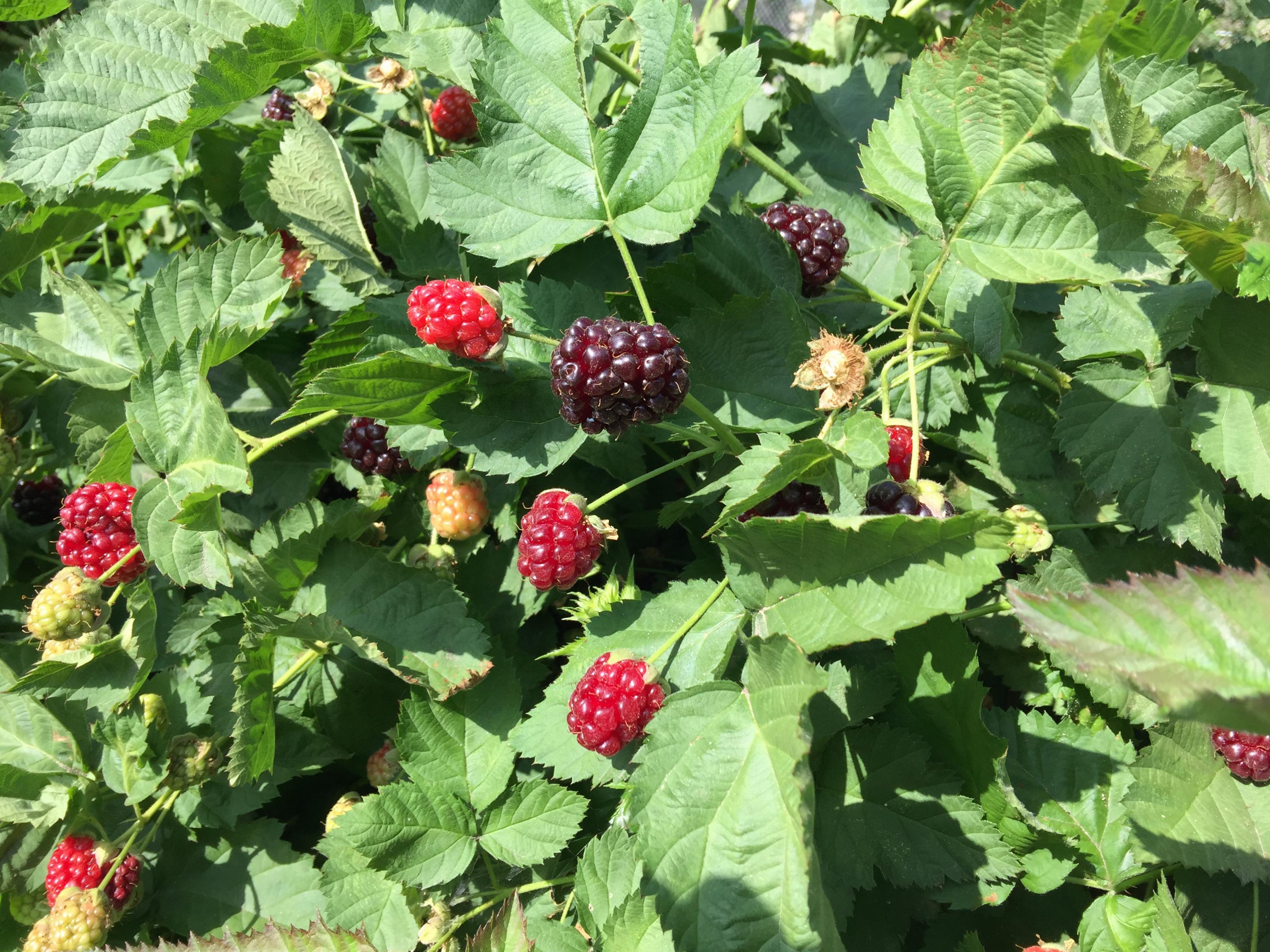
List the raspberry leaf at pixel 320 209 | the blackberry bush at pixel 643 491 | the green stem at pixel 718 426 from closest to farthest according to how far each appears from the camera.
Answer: the blackberry bush at pixel 643 491, the green stem at pixel 718 426, the raspberry leaf at pixel 320 209

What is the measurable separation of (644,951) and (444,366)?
2.89 feet

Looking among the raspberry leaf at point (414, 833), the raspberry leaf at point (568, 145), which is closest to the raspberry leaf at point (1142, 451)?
the raspberry leaf at point (568, 145)

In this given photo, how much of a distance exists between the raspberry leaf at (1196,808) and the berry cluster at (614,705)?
0.72m

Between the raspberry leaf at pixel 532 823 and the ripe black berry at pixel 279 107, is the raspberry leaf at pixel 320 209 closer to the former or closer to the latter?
the ripe black berry at pixel 279 107

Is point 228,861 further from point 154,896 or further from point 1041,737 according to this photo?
point 1041,737

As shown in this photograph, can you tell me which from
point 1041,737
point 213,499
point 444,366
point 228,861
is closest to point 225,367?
point 213,499

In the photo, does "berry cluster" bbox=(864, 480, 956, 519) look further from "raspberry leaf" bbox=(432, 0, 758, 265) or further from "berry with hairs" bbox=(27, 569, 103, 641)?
"berry with hairs" bbox=(27, 569, 103, 641)

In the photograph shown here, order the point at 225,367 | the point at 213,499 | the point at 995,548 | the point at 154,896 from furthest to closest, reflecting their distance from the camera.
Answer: the point at 225,367, the point at 154,896, the point at 213,499, the point at 995,548

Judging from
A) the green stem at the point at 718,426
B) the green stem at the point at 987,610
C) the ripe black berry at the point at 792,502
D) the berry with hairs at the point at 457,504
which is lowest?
the green stem at the point at 987,610

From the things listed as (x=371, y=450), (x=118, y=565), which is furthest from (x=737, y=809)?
(x=118, y=565)

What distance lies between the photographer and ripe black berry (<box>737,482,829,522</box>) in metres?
Answer: 1.20

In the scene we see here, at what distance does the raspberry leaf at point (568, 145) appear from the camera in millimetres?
1241

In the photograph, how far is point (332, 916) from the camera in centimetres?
145

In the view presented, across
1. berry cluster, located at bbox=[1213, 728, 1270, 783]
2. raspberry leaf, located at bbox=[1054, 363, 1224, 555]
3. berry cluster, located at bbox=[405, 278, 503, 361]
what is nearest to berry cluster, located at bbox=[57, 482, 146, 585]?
berry cluster, located at bbox=[405, 278, 503, 361]
